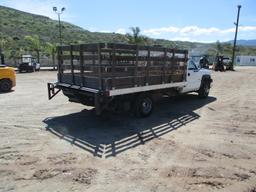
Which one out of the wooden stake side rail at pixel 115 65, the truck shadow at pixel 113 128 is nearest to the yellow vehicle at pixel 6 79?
the wooden stake side rail at pixel 115 65

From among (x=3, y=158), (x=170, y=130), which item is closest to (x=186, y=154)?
(x=170, y=130)

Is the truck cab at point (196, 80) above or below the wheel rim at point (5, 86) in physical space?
above

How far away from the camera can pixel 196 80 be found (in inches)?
467

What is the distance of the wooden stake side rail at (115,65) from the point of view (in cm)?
759

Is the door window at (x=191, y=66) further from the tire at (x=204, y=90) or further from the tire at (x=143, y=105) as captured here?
the tire at (x=143, y=105)

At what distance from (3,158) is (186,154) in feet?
12.0

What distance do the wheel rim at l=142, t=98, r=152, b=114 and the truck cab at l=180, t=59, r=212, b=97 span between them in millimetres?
2313

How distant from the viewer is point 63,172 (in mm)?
5062

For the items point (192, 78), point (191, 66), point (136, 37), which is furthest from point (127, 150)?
point (136, 37)

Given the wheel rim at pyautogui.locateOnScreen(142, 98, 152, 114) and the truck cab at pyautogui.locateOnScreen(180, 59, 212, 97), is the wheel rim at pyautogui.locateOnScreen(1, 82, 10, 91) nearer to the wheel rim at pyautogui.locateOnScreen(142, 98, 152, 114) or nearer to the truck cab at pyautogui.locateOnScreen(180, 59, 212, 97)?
the wheel rim at pyautogui.locateOnScreen(142, 98, 152, 114)

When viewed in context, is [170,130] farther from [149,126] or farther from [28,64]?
[28,64]

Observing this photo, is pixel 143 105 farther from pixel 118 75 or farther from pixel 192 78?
pixel 192 78

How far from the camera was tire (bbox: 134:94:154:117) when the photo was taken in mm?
8719

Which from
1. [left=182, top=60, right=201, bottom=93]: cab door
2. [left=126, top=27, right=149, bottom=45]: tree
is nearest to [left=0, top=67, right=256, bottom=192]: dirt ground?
[left=182, top=60, right=201, bottom=93]: cab door
